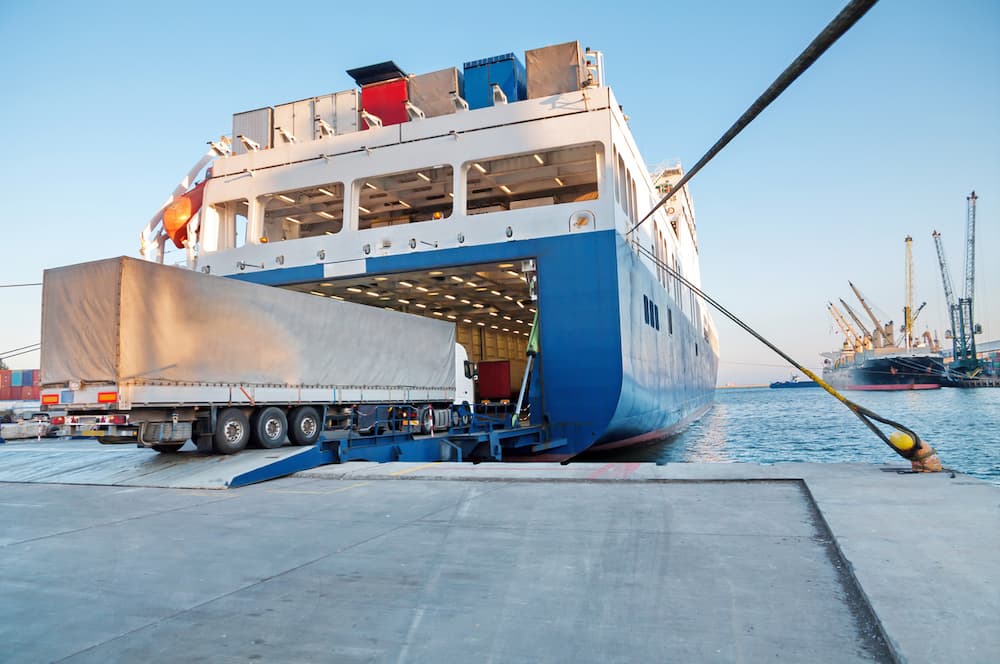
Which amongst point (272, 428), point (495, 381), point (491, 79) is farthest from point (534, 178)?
point (272, 428)

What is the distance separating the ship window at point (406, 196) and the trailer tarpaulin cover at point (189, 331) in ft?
20.5

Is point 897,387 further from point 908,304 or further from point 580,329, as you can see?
point 580,329

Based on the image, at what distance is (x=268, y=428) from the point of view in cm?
1266

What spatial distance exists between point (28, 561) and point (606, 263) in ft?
45.3

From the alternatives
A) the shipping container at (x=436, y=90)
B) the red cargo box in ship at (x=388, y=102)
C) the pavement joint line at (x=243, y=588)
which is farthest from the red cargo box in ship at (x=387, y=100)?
the pavement joint line at (x=243, y=588)

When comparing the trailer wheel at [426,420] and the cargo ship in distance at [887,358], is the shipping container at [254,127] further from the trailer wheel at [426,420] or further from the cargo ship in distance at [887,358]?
the cargo ship in distance at [887,358]

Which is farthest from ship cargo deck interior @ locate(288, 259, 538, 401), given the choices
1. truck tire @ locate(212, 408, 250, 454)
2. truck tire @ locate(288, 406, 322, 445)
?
truck tire @ locate(212, 408, 250, 454)

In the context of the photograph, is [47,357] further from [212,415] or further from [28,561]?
[28,561]

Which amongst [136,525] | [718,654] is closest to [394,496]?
[136,525]

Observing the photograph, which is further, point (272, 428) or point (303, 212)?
point (303, 212)

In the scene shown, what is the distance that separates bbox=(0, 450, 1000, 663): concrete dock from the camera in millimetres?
3459

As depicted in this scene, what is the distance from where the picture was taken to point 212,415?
11.7 metres

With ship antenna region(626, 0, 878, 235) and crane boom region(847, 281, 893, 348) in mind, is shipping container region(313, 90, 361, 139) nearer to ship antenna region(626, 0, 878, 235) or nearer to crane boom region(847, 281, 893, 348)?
ship antenna region(626, 0, 878, 235)

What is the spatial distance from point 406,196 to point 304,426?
11727mm
